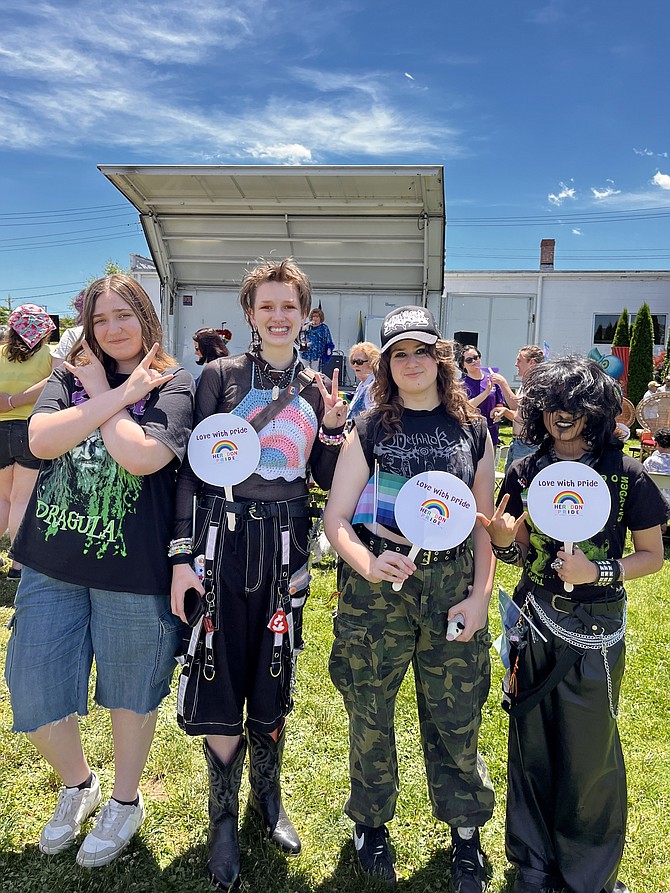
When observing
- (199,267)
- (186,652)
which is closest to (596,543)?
(186,652)

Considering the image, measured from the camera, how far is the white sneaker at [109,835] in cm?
197

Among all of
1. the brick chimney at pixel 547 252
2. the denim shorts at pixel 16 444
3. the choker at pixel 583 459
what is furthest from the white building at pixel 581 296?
the choker at pixel 583 459

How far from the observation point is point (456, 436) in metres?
1.96

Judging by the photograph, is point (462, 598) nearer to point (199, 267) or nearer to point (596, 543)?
point (596, 543)

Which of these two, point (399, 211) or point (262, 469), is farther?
point (399, 211)

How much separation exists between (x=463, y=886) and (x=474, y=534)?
3.82 feet

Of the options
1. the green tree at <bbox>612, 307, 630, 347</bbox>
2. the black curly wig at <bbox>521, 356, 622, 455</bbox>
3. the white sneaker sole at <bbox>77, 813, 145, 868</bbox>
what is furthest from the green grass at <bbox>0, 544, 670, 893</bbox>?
the green tree at <bbox>612, 307, 630, 347</bbox>

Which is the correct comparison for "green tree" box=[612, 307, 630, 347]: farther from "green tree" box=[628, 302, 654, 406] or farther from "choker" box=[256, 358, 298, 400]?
"choker" box=[256, 358, 298, 400]

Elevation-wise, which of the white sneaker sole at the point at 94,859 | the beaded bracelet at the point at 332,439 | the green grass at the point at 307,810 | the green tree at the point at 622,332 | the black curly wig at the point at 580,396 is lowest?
the green grass at the point at 307,810

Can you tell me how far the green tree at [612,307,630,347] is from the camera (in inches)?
635

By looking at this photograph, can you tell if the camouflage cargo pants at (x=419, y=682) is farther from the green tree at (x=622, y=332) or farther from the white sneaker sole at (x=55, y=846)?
the green tree at (x=622, y=332)

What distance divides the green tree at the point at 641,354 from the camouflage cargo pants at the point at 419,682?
15572 millimetres

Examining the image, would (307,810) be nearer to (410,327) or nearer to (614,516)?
(614,516)

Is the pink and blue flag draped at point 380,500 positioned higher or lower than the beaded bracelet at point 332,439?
lower
